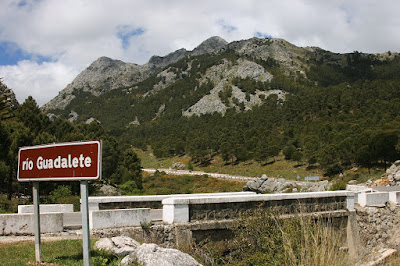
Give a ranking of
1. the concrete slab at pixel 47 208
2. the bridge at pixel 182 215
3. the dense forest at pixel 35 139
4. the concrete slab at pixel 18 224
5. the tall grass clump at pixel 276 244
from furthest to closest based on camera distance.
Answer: the dense forest at pixel 35 139 → the concrete slab at pixel 47 208 → the bridge at pixel 182 215 → the concrete slab at pixel 18 224 → the tall grass clump at pixel 276 244

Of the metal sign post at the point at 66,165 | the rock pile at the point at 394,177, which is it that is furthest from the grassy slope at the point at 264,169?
the metal sign post at the point at 66,165

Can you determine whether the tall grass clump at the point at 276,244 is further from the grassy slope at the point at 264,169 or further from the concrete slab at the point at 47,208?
the grassy slope at the point at 264,169

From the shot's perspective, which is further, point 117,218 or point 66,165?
point 117,218

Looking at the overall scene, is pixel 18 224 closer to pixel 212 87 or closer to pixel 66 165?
pixel 66 165

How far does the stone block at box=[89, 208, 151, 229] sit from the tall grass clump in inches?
59.6

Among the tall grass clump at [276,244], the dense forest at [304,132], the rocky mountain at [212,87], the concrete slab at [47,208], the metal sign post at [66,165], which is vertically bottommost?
the tall grass clump at [276,244]

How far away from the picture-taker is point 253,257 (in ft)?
23.2

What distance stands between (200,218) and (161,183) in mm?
38060

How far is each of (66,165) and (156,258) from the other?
1.97 meters

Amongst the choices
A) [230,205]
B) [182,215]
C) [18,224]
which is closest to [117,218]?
[182,215]

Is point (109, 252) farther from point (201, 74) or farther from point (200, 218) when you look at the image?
point (201, 74)

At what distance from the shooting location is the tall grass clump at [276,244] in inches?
229

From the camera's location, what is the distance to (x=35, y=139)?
69.9ft

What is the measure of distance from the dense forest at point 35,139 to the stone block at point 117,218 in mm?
12863
